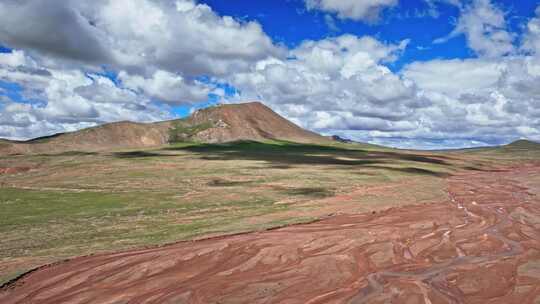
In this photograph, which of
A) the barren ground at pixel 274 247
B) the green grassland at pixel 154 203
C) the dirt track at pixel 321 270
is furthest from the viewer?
the green grassland at pixel 154 203

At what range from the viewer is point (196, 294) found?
62.1 feet

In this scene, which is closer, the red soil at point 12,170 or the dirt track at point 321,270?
the dirt track at point 321,270

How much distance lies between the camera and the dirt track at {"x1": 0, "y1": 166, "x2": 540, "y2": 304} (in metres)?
18.1

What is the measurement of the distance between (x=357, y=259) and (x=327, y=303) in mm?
7146

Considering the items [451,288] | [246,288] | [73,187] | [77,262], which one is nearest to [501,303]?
[451,288]

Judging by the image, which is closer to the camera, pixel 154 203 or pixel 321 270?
pixel 321 270

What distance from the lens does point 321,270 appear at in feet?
Answer: 71.2

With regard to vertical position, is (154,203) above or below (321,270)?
below

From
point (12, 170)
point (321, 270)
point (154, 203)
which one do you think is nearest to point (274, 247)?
point (321, 270)

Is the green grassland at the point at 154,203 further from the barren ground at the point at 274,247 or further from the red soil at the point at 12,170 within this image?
the red soil at the point at 12,170

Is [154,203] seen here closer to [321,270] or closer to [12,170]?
[321,270]

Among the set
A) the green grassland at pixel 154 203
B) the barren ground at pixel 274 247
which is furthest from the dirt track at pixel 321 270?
the green grassland at pixel 154 203

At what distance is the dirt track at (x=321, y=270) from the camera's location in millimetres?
18125

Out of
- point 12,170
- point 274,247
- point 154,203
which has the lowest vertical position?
point 154,203
